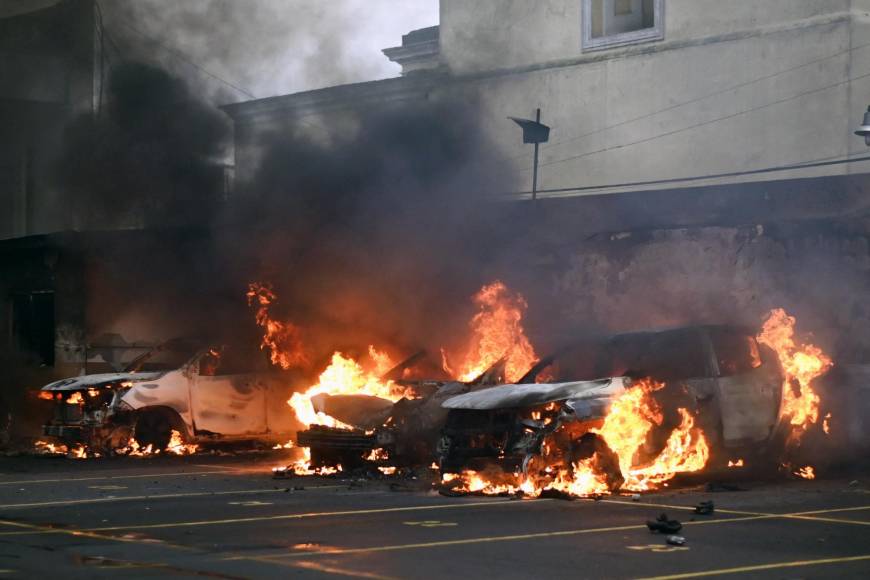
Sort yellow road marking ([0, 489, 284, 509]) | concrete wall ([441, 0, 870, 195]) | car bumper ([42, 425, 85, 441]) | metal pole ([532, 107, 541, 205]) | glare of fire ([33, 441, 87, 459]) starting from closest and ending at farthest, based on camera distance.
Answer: yellow road marking ([0, 489, 284, 509]), car bumper ([42, 425, 85, 441]), glare of fire ([33, 441, 87, 459]), concrete wall ([441, 0, 870, 195]), metal pole ([532, 107, 541, 205])

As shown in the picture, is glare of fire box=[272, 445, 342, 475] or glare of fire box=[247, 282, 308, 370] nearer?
glare of fire box=[272, 445, 342, 475]

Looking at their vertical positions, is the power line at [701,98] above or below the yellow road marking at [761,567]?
above

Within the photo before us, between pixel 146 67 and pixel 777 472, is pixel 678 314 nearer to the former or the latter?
pixel 777 472

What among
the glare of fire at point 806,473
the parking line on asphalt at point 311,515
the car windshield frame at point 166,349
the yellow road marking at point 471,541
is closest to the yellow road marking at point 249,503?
the parking line on asphalt at point 311,515

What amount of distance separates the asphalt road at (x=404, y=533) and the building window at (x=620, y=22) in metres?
13.8

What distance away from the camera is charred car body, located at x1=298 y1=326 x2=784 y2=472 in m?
11.9

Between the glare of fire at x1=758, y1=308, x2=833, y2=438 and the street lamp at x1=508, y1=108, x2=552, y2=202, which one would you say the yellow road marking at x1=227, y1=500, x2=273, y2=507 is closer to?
the glare of fire at x1=758, y1=308, x2=833, y2=438

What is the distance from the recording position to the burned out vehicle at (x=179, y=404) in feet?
55.3

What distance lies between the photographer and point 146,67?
69.8 feet

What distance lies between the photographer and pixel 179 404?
1702 centimetres

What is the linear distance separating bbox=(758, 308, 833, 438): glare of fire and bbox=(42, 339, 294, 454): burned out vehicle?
707cm

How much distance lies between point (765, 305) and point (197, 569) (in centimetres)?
1082

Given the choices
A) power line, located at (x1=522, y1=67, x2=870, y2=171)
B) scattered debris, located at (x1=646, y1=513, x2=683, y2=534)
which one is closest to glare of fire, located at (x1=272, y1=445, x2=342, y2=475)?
scattered debris, located at (x1=646, y1=513, x2=683, y2=534)

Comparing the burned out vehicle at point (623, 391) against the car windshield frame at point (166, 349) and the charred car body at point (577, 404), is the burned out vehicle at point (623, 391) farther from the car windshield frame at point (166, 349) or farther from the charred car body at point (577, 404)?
the car windshield frame at point (166, 349)
